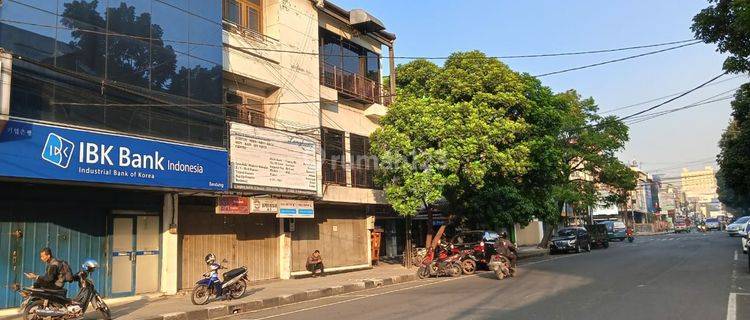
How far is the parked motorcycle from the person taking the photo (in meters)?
13.4

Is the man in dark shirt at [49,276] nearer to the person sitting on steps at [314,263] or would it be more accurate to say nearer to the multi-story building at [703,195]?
the person sitting on steps at [314,263]

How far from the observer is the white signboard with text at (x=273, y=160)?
1627 centimetres

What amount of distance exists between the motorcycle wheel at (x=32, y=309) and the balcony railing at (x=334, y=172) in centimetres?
1163

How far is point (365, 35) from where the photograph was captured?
24.9 meters

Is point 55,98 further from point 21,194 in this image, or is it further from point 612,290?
point 612,290

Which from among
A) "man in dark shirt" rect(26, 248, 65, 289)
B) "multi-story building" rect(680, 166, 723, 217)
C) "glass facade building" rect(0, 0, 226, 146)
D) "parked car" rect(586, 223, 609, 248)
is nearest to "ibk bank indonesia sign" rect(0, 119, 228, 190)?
"glass facade building" rect(0, 0, 226, 146)

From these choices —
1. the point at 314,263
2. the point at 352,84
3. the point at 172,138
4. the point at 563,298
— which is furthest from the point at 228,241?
the point at 563,298

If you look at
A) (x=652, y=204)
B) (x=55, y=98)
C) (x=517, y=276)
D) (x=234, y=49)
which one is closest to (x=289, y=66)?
(x=234, y=49)

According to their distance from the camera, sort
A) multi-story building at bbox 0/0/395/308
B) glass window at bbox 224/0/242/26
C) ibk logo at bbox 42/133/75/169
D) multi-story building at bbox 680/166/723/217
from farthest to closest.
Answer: multi-story building at bbox 680/166/723/217
glass window at bbox 224/0/242/26
multi-story building at bbox 0/0/395/308
ibk logo at bbox 42/133/75/169

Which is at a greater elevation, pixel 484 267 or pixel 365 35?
pixel 365 35

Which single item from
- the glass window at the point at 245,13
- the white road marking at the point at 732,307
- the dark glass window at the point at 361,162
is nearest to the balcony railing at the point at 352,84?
the dark glass window at the point at 361,162

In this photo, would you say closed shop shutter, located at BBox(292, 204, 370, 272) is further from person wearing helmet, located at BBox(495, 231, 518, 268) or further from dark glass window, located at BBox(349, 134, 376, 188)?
person wearing helmet, located at BBox(495, 231, 518, 268)

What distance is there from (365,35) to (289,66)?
6402 mm

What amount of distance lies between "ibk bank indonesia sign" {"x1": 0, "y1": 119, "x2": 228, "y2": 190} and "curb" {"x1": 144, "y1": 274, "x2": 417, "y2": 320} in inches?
133
